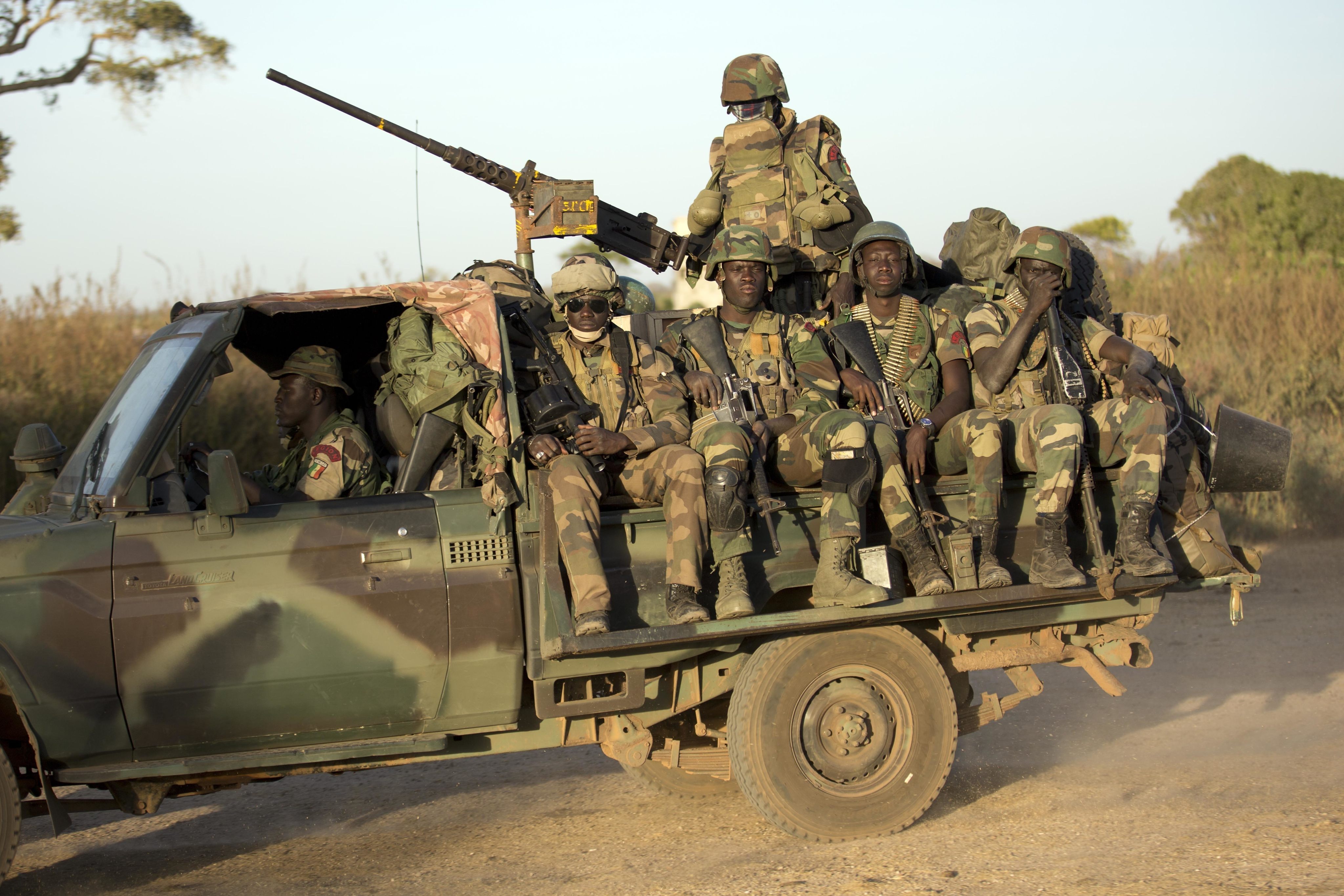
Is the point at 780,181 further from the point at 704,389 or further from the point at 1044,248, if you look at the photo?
the point at 704,389

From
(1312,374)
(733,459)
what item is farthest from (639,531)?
(1312,374)

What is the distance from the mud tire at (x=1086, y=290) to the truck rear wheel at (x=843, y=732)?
217 cm

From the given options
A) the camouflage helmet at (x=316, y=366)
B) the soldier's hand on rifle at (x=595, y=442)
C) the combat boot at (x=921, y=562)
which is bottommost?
the combat boot at (x=921, y=562)

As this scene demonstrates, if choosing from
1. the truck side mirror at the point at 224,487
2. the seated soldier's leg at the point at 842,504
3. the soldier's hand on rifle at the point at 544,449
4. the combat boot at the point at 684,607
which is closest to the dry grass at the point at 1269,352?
the seated soldier's leg at the point at 842,504

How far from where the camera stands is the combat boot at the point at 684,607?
462cm

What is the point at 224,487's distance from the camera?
14.4 feet

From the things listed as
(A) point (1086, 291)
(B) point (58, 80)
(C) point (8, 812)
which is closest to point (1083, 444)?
(A) point (1086, 291)

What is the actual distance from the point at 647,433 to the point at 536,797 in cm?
196

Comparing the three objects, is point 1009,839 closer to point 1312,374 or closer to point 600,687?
point 600,687

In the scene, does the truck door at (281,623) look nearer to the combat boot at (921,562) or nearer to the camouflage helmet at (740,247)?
the combat boot at (921,562)

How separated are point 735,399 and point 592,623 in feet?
4.94

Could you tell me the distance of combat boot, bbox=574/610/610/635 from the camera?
4.48 metres

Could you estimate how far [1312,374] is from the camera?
14453 mm

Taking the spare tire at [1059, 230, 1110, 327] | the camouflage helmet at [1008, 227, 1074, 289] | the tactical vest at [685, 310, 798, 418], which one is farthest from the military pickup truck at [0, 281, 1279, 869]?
the spare tire at [1059, 230, 1110, 327]
